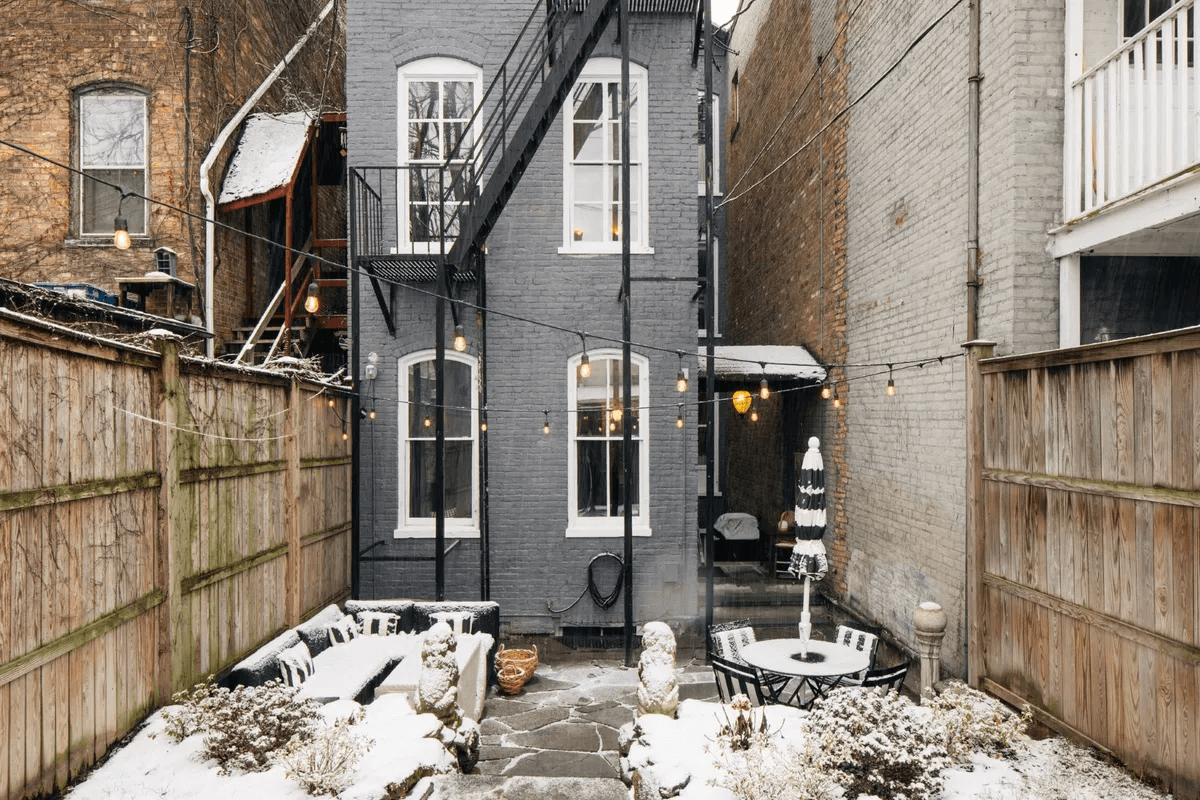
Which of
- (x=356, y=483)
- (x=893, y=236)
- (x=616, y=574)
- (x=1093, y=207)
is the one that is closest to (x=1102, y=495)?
(x=1093, y=207)

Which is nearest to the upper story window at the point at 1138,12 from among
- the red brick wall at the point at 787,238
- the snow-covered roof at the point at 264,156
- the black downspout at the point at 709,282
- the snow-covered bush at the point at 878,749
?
the black downspout at the point at 709,282

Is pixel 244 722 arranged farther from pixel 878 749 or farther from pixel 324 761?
pixel 878 749

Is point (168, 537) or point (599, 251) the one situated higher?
point (599, 251)

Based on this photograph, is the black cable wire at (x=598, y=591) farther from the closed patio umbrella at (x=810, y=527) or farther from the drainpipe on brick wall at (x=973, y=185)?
the drainpipe on brick wall at (x=973, y=185)

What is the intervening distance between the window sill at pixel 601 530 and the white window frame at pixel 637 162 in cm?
349

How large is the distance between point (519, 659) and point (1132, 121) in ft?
23.4

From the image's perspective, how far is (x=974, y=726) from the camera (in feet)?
16.0

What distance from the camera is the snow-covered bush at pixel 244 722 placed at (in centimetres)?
446

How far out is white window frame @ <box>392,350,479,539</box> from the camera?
958cm

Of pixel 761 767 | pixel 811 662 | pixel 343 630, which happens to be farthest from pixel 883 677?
pixel 343 630

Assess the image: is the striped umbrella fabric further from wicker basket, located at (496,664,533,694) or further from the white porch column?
wicker basket, located at (496,664,533,694)

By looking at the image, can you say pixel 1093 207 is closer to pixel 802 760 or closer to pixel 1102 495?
pixel 1102 495

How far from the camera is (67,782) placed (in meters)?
4.09

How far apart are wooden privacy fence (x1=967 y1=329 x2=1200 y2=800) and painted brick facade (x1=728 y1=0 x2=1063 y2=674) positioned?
789 mm
